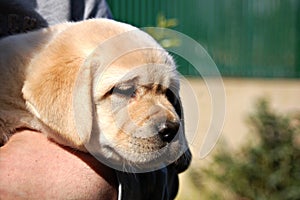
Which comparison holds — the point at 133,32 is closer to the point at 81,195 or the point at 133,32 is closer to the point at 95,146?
the point at 95,146

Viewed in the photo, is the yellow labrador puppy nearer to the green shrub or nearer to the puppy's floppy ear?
the puppy's floppy ear

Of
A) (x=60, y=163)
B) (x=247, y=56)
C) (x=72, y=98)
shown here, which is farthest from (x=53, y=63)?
(x=247, y=56)

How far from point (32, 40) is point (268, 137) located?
411 centimetres

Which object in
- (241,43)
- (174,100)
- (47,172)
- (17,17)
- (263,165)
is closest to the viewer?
(47,172)

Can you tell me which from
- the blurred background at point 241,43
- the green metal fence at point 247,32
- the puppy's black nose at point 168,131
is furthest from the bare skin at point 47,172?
the green metal fence at point 247,32

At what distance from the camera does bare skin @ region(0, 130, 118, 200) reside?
8.32 ft

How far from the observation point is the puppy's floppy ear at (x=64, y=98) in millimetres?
2568

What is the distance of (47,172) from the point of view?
257cm

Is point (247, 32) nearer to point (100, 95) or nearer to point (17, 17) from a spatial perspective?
point (17, 17)

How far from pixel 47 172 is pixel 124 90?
0.39 meters

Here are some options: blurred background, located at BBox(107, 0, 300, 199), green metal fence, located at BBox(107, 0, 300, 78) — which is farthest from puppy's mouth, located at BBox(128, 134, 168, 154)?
green metal fence, located at BBox(107, 0, 300, 78)

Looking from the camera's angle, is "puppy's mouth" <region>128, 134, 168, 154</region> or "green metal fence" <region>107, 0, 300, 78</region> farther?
A: "green metal fence" <region>107, 0, 300, 78</region>

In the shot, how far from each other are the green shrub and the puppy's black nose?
3.91 meters

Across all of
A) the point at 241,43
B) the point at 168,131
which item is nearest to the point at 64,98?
the point at 168,131
